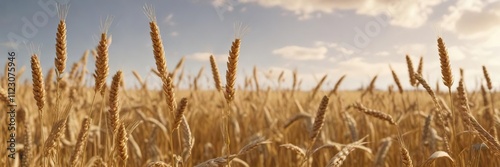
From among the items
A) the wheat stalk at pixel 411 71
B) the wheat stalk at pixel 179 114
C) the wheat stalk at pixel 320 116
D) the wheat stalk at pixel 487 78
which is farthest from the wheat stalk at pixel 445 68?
the wheat stalk at pixel 487 78

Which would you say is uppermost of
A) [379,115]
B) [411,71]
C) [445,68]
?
[411,71]

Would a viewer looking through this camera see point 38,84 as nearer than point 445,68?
Yes

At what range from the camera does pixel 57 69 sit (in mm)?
1361

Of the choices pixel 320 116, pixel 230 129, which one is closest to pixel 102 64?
pixel 320 116

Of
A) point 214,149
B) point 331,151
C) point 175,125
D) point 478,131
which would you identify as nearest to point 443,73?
point 478,131

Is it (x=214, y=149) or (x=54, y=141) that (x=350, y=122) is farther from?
(x=54, y=141)

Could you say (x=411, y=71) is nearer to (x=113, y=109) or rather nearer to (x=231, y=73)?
(x=231, y=73)

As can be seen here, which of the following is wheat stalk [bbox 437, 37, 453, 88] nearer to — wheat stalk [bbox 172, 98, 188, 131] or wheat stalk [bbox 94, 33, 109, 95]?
wheat stalk [bbox 172, 98, 188, 131]

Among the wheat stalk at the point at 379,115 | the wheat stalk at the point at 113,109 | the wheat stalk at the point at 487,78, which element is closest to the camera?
the wheat stalk at the point at 113,109

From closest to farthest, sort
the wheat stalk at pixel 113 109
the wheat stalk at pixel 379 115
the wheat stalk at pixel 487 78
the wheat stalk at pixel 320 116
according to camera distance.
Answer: the wheat stalk at pixel 113 109 → the wheat stalk at pixel 320 116 → the wheat stalk at pixel 379 115 → the wheat stalk at pixel 487 78

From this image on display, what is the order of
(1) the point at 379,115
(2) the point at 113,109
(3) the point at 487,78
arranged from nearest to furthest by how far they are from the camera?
(2) the point at 113,109 → (1) the point at 379,115 → (3) the point at 487,78

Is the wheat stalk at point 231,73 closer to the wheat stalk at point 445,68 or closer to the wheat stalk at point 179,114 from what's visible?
the wheat stalk at point 179,114

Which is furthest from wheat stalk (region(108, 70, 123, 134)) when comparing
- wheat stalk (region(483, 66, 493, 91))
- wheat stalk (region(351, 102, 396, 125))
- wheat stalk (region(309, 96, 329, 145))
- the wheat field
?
wheat stalk (region(483, 66, 493, 91))

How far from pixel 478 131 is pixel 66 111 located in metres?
1.38
